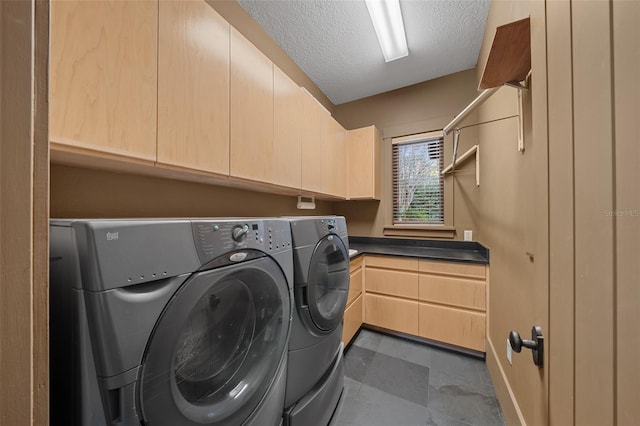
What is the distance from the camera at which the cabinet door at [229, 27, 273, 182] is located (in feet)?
3.82

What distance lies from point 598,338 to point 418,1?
2079 millimetres

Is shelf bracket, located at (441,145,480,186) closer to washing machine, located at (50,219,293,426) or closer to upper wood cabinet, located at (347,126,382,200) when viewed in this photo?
upper wood cabinet, located at (347,126,382,200)

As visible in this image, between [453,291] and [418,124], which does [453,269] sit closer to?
[453,291]

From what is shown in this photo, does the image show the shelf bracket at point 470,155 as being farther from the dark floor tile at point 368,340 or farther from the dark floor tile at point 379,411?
the dark floor tile at point 379,411

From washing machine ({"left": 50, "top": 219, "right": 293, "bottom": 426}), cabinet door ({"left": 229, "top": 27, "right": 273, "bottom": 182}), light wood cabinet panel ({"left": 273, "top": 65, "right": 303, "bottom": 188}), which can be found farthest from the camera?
light wood cabinet panel ({"left": 273, "top": 65, "right": 303, "bottom": 188})

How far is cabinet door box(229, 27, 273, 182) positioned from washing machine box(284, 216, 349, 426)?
0.44m

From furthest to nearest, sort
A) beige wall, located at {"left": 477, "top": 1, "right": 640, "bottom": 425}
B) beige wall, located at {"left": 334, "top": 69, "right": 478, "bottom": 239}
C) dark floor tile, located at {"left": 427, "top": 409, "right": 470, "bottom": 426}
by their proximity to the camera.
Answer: beige wall, located at {"left": 334, "top": 69, "right": 478, "bottom": 239}, dark floor tile, located at {"left": 427, "top": 409, "right": 470, "bottom": 426}, beige wall, located at {"left": 477, "top": 1, "right": 640, "bottom": 425}

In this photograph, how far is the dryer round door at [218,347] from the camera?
0.54m

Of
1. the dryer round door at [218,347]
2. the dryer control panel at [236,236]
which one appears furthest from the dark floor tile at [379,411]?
the dryer control panel at [236,236]

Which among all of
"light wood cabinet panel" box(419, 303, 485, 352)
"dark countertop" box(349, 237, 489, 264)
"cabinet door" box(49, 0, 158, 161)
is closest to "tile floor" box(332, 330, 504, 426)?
"light wood cabinet panel" box(419, 303, 485, 352)

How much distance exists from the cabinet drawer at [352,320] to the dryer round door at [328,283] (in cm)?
57

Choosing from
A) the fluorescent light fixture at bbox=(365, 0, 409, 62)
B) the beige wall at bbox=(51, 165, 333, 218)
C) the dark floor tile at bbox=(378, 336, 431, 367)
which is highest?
the fluorescent light fixture at bbox=(365, 0, 409, 62)

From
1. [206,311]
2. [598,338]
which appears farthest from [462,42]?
[206,311]

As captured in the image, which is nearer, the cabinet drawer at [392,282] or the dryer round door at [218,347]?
the dryer round door at [218,347]
